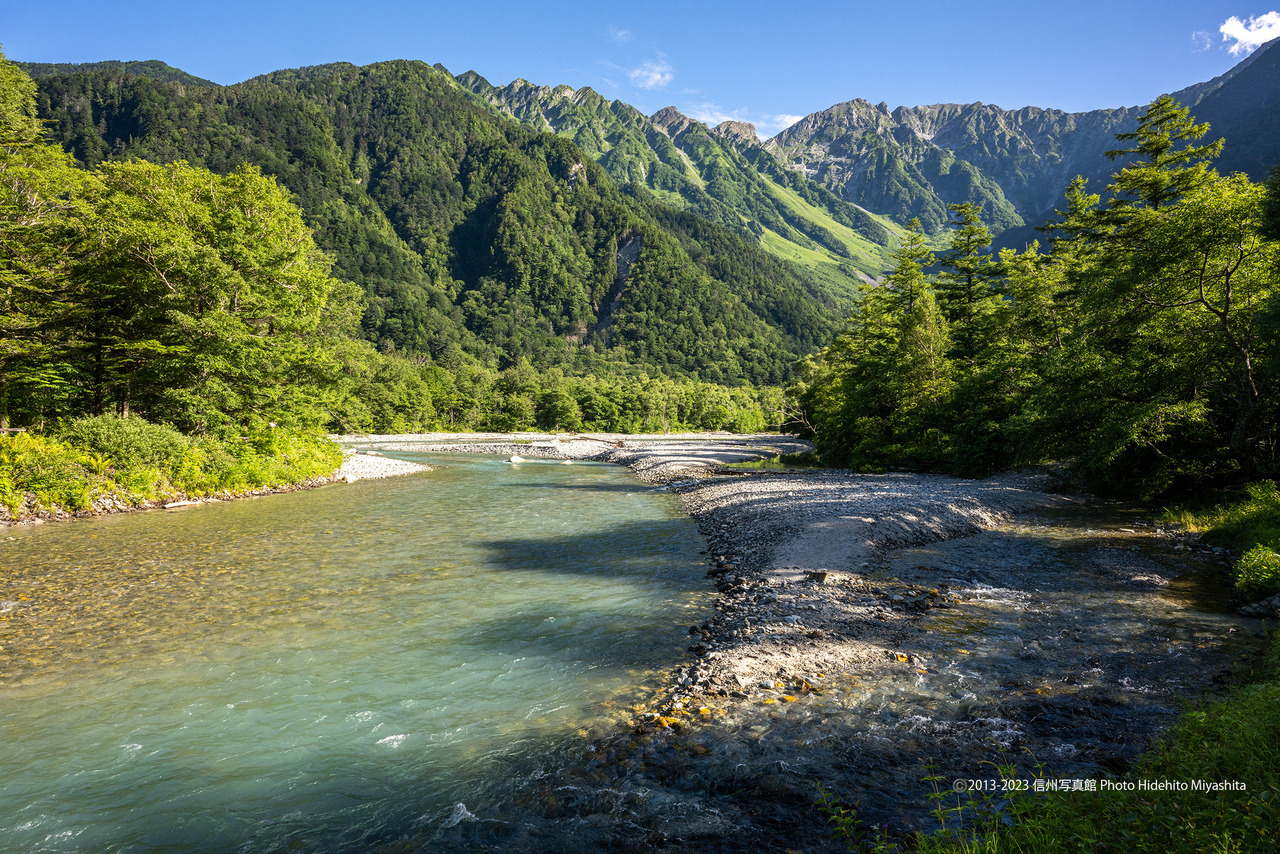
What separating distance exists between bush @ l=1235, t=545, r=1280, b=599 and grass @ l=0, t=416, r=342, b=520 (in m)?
37.5

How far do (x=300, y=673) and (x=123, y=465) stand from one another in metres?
23.6

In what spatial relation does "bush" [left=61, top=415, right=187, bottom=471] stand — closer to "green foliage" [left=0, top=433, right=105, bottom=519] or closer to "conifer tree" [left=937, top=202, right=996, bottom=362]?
"green foliage" [left=0, top=433, right=105, bottom=519]

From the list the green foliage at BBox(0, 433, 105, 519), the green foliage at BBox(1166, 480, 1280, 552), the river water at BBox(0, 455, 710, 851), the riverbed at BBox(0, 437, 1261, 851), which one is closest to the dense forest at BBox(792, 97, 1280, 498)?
the green foliage at BBox(1166, 480, 1280, 552)

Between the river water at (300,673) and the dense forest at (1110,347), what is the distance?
56.4ft

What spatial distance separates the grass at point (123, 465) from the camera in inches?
890

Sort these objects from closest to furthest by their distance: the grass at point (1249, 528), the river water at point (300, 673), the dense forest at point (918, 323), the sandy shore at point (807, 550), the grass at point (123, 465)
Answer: the river water at point (300, 673), the sandy shore at point (807, 550), the grass at point (1249, 528), the dense forest at point (918, 323), the grass at point (123, 465)

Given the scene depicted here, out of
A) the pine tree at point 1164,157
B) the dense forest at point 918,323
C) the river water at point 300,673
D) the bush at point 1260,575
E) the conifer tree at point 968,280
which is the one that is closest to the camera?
the river water at point 300,673

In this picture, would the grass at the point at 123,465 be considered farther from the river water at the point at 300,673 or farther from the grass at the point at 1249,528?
the grass at the point at 1249,528

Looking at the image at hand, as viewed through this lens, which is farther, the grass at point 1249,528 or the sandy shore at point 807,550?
the grass at point 1249,528

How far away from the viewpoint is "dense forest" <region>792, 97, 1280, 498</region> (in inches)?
738

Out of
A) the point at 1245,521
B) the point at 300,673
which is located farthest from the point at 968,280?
the point at 300,673

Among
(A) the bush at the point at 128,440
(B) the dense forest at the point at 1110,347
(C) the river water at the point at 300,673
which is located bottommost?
(C) the river water at the point at 300,673

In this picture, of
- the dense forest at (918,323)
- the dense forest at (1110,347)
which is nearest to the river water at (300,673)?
the dense forest at (918,323)

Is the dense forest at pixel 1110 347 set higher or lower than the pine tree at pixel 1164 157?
lower
